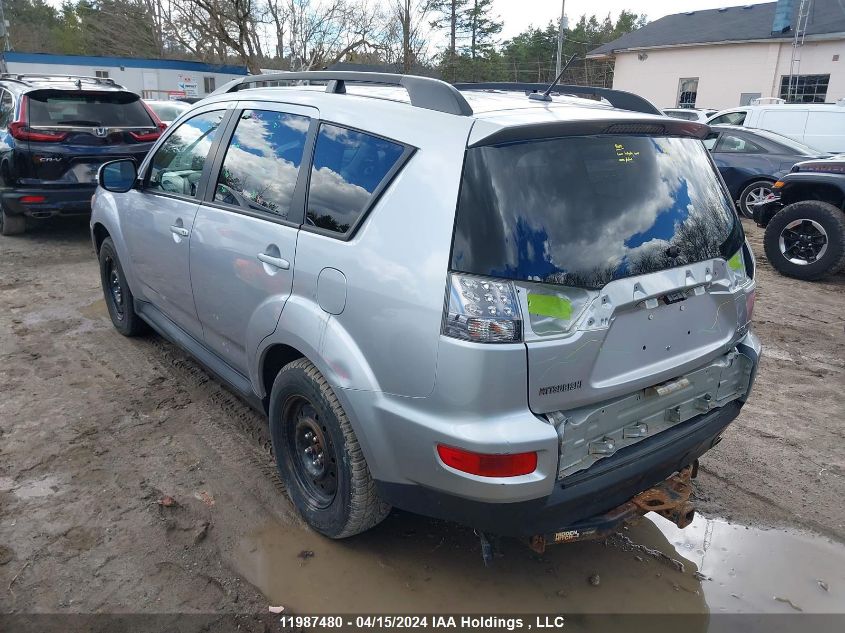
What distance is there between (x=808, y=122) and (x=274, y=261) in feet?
43.2

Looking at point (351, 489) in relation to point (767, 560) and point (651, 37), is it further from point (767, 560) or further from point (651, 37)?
point (651, 37)

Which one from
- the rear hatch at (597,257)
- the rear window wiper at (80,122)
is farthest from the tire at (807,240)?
the rear window wiper at (80,122)

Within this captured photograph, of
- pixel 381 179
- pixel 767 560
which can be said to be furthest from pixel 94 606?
pixel 767 560

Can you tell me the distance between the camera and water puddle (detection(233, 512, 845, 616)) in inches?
101

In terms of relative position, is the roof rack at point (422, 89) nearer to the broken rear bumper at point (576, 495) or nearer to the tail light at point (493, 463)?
the tail light at point (493, 463)

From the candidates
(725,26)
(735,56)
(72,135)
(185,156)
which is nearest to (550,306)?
(185,156)

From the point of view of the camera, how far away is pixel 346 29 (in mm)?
33281

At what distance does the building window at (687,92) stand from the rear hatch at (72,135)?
2798 cm

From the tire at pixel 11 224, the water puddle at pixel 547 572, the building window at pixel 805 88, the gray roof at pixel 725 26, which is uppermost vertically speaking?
the gray roof at pixel 725 26

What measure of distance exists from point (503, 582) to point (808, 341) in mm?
4214

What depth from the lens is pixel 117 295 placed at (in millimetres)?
5117

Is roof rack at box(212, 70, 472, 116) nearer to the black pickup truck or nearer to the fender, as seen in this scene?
the fender

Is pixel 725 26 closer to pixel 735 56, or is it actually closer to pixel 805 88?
pixel 735 56

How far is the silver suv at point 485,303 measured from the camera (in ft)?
6.73
